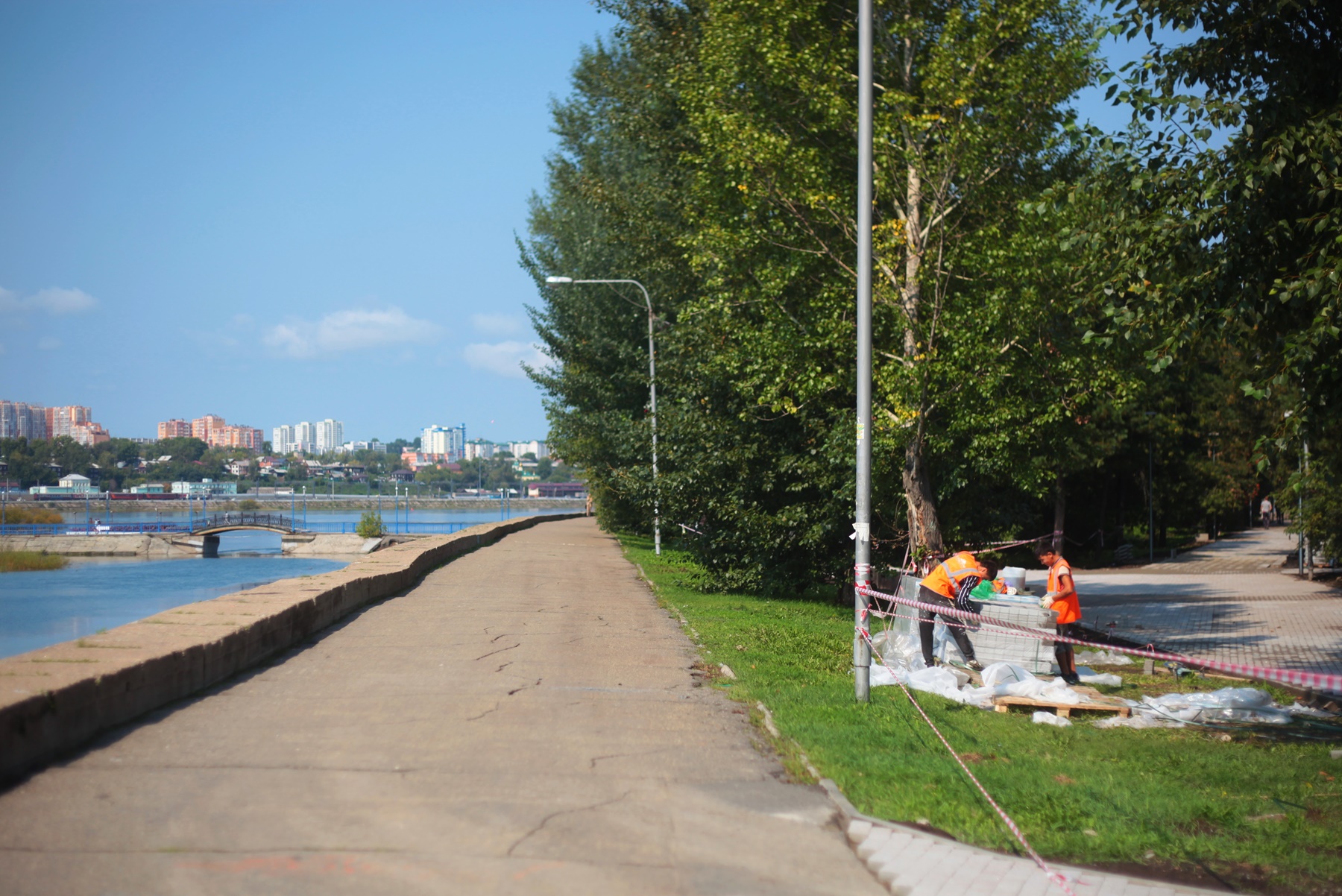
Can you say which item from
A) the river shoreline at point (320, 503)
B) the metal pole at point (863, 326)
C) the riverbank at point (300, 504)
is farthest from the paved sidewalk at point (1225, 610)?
→ the river shoreline at point (320, 503)

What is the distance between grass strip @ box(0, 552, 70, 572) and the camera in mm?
58528

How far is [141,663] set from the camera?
6.79 m

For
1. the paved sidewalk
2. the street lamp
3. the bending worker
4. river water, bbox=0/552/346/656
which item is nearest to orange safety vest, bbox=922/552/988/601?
the bending worker

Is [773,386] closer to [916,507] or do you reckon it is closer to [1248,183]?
[916,507]

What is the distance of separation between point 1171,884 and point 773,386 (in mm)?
11796

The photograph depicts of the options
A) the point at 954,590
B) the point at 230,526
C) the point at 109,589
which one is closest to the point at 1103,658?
the point at 954,590

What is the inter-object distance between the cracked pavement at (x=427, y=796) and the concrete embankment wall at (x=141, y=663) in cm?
14

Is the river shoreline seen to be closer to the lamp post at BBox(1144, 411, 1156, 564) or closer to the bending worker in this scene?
the lamp post at BBox(1144, 411, 1156, 564)

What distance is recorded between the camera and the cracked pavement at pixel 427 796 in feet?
14.5

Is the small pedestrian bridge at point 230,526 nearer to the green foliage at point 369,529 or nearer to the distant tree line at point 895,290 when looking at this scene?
the green foliage at point 369,529

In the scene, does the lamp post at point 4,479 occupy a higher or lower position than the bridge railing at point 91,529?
higher

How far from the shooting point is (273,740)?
21.1ft

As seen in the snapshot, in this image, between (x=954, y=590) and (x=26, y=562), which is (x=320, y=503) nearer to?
(x=26, y=562)

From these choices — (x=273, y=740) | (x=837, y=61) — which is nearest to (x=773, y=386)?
(x=837, y=61)
